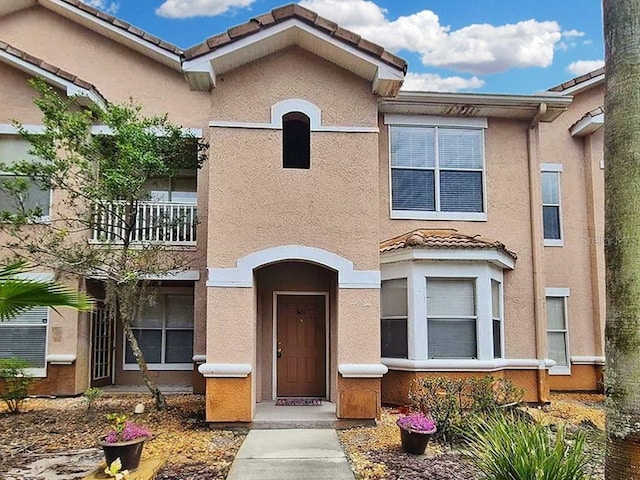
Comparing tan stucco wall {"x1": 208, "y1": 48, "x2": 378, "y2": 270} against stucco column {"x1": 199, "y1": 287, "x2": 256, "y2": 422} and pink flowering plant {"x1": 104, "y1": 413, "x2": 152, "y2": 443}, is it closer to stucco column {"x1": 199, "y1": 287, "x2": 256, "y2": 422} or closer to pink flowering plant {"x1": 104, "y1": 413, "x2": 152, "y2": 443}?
stucco column {"x1": 199, "y1": 287, "x2": 256, "y2": 422}

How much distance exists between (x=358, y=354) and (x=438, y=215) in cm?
455

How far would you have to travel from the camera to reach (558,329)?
1500 centimetres

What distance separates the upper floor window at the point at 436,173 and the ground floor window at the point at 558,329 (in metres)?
3.71

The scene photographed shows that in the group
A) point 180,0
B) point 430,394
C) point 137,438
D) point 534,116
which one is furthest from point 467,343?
point 180,0

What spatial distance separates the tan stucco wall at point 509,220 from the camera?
1304 cm

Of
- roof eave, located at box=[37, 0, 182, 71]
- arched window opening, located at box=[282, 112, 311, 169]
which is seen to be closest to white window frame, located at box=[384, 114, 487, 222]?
arched window opening, located at box=[282, 112, 311, 169]

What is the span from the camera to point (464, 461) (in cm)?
807

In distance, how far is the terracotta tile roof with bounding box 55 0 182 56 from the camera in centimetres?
1484

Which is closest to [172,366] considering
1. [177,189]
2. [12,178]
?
[177,189]

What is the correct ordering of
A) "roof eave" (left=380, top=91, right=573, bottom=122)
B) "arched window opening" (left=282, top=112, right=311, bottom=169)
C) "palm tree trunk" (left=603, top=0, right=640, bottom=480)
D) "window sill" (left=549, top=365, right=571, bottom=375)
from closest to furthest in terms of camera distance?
"palm tree trunk" (left=603, top=0, right=640, bottom=480), "arched window opening" (left=282, top=112, right=311, bottom=169), "roof eave" (left=380, top=91, right=573, bottom=122), "window sill" (left=549, top=365, right=571, bottom=375)

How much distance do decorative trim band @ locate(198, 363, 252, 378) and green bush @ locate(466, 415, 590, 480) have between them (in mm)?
5028

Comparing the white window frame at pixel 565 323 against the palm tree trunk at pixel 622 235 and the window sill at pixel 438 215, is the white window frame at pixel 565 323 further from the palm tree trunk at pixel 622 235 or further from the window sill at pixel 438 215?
the palm tree trunk at pixel 622 235

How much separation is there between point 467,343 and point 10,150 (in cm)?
1190

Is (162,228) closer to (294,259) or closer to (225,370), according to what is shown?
(294,259)
